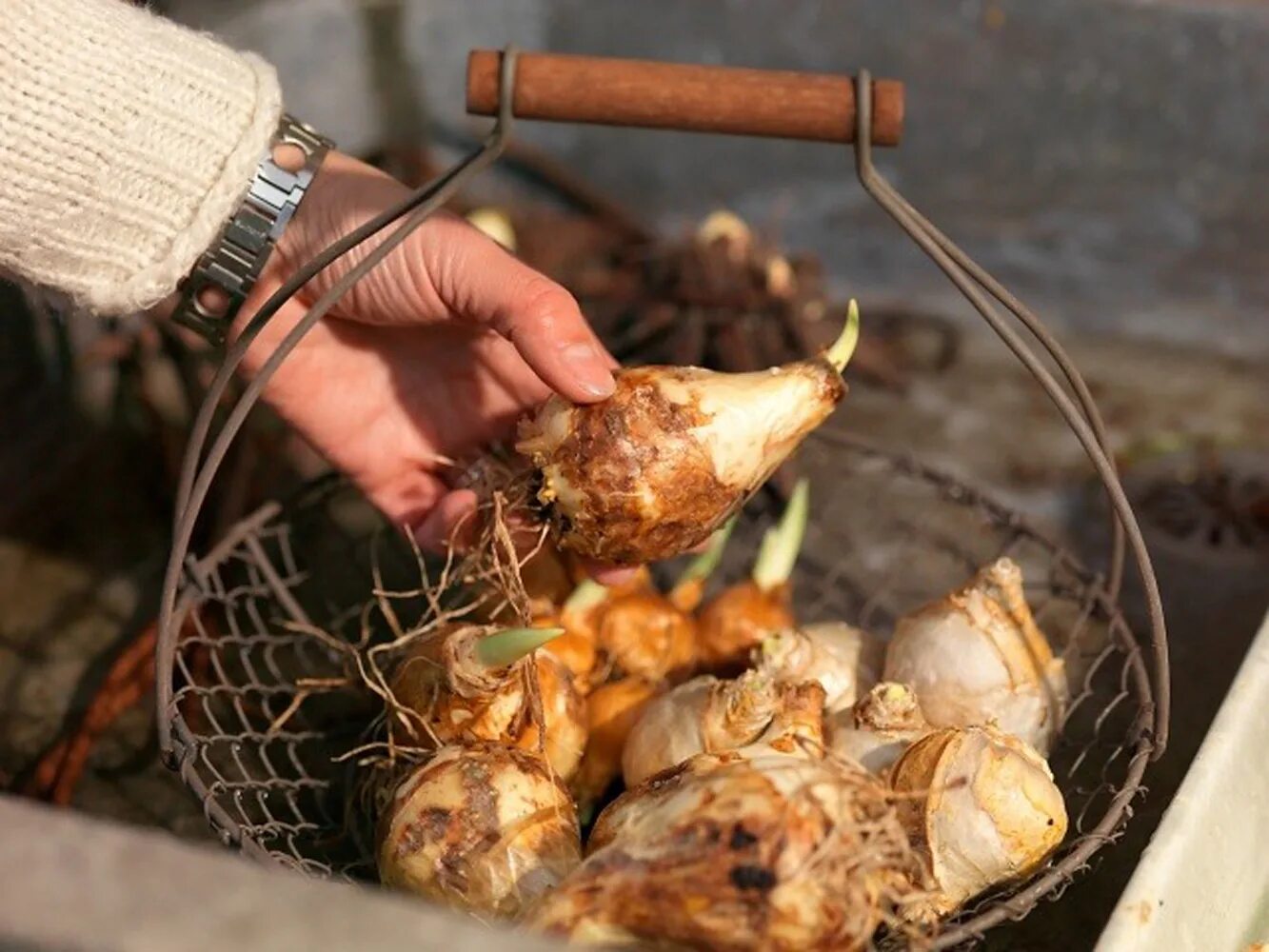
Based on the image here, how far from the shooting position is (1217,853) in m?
0.93

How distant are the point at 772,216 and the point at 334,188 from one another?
1.01 m

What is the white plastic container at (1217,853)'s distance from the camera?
85cm

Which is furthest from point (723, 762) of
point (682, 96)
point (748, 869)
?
point (682, 96)

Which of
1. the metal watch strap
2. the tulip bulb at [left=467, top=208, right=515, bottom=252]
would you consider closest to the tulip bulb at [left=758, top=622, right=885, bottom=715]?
the metal watch strap

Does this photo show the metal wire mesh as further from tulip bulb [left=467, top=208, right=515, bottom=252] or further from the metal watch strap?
tulip bulb [left=467, top=208, right=515, bottom=252]

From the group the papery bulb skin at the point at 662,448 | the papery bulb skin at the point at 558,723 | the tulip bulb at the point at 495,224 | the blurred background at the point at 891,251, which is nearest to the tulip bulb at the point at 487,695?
the papery bulb skin at the point at 558,723

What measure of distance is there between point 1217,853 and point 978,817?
0.18 m

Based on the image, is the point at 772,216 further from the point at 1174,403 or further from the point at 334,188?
the point at 334,188

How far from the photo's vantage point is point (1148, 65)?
1798 mm

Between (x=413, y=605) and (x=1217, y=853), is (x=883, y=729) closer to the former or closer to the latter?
(x=1217, y=853)

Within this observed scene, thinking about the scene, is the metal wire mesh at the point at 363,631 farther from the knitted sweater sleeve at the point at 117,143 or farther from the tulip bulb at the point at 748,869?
the knitted sweater sleeve at the point at 117,143

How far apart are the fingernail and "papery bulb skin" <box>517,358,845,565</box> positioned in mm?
10

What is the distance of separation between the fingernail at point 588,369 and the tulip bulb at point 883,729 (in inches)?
11.2

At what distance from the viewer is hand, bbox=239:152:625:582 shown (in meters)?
1.13
